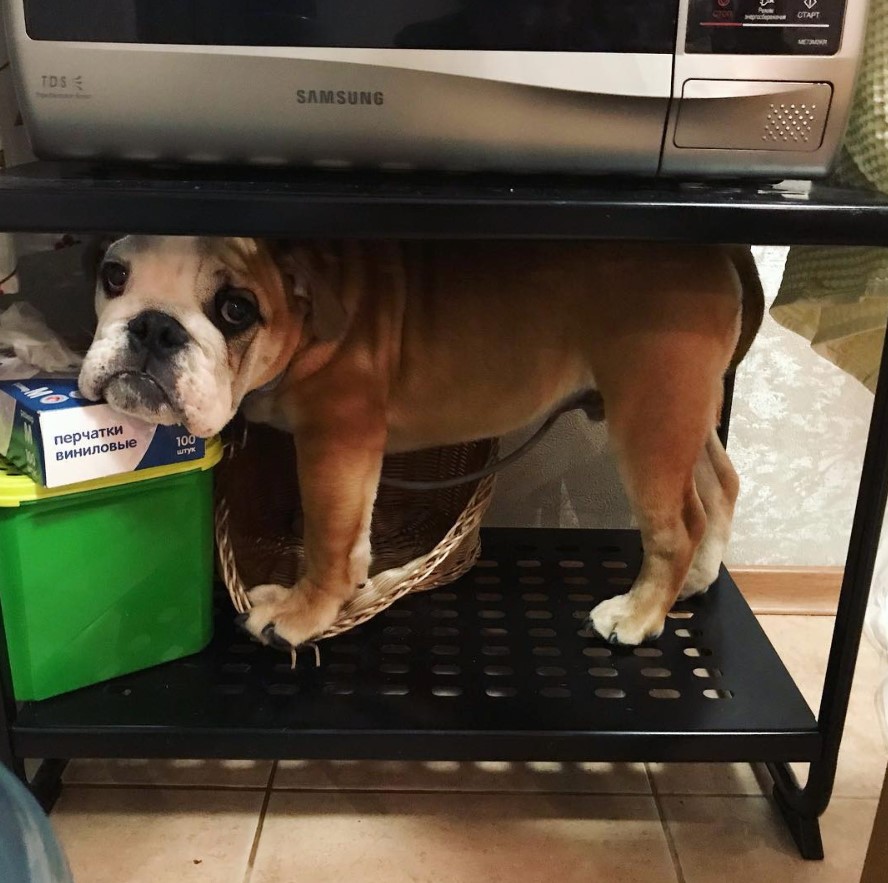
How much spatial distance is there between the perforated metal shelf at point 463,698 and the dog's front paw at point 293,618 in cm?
2

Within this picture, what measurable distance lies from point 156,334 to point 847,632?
68 cm

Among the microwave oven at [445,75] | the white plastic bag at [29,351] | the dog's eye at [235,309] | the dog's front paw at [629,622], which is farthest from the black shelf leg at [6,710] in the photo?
the dog's front paw at [629,622]

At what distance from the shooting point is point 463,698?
90 cm

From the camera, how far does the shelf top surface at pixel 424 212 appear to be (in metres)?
0.65

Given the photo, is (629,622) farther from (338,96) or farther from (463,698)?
(338,96)

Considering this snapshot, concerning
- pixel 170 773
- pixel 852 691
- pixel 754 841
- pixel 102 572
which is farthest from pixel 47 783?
pixel 852 691

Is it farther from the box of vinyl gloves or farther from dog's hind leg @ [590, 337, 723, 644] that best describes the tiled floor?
the box of vinyl gloves

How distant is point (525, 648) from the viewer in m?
1.00

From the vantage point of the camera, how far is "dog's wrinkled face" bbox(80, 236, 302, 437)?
0.76m

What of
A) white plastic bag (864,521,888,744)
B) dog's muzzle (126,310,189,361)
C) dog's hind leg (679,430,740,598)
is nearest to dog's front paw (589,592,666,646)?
dog's hind leg (679,430,740,598)

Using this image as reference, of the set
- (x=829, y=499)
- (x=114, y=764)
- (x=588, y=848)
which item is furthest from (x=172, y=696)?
(x=829, y=499)

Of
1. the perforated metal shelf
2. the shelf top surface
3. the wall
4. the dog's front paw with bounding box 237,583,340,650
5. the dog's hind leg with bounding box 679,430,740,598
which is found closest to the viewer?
the shelf top surface

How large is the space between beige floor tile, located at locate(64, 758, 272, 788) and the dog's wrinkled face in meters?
0.43

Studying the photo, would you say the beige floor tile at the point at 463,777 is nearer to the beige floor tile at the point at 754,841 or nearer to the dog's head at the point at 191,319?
the beige floor tile at the point at 754,841
